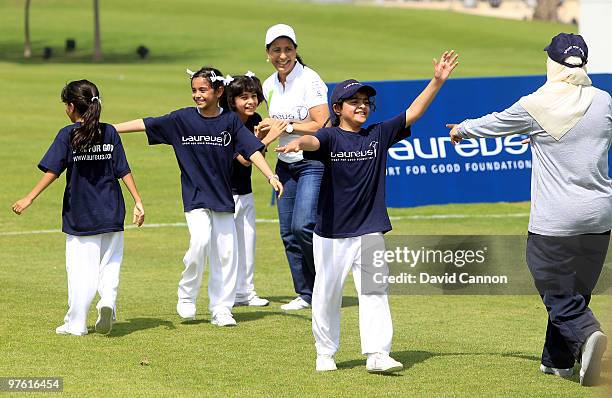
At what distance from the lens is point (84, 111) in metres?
9.83

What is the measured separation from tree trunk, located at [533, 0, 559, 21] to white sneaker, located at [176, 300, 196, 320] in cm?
9104

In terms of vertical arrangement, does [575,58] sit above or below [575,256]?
above

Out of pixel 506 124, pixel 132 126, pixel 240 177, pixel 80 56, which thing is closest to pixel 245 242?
pixel 240 177

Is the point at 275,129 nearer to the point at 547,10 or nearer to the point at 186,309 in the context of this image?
the point at 186,309

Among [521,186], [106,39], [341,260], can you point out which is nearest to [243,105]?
[341,260]

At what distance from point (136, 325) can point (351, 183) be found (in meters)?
2.68

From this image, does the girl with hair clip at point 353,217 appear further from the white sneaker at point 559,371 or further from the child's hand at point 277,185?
the white sneaker at point 559,371

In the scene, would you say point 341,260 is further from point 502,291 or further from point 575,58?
point 502,291

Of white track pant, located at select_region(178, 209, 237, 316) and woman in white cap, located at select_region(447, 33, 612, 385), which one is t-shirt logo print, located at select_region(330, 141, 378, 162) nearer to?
woman in white cap, located at select_region(447, 33, 612, 385)

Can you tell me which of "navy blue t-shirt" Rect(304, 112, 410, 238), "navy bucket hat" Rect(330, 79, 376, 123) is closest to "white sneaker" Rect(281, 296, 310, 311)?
"navy blue t-shirt" Rect(304, 112, 410, 238)

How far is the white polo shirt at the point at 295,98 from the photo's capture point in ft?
36.1

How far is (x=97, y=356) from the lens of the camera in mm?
9039

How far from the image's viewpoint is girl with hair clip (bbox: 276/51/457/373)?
8.47 metres

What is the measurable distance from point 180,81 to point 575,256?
37239 mm
